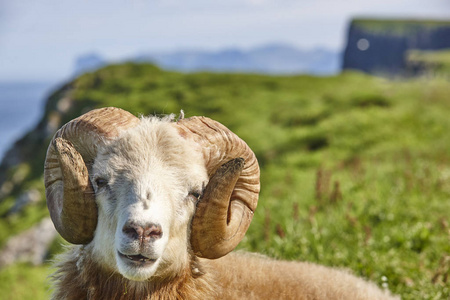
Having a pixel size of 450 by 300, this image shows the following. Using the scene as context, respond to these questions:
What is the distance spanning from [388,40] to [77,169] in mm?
162935

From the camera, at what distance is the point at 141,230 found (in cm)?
373

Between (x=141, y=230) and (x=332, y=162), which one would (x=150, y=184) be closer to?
(x=141, y=230)

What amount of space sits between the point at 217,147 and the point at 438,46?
510 feet

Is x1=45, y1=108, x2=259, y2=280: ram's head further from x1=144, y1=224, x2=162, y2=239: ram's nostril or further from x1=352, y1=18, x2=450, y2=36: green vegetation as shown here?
x1=352, y1=18, x2=450, y2=36: green vegetation

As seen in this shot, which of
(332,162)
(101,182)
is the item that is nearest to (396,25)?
(332,162)

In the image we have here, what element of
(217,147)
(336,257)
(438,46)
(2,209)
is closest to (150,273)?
(217,147)

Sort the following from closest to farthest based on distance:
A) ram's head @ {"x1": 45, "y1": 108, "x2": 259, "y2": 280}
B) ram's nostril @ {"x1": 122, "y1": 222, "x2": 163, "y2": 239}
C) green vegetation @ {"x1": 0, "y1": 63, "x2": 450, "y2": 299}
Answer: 1. ram's nostril @ {"x1": 122, "y1": 222, "x2": 163, "y2": 239}
2. ram's head @ {"x1": 45, "y1": 108, "x2": 259, "y2": 280}
3. green vegetation @ {"x1": 0, "y1": 63, "x2": 450, "y2": 299}

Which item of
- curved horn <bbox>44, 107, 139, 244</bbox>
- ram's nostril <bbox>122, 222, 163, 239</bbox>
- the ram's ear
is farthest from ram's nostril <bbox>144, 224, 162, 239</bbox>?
curved horn <bbox>44, 107, 139, 244</bbox>

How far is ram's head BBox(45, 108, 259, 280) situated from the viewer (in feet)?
13.4

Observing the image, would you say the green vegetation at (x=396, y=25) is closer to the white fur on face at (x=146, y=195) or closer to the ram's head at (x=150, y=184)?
the ram's head at (x=150, y=184)

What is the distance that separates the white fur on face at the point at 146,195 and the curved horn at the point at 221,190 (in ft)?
0.38

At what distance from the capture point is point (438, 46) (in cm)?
14312

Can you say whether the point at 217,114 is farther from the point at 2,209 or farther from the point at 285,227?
the point at 285,227

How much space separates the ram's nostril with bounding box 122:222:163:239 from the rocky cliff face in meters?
145
